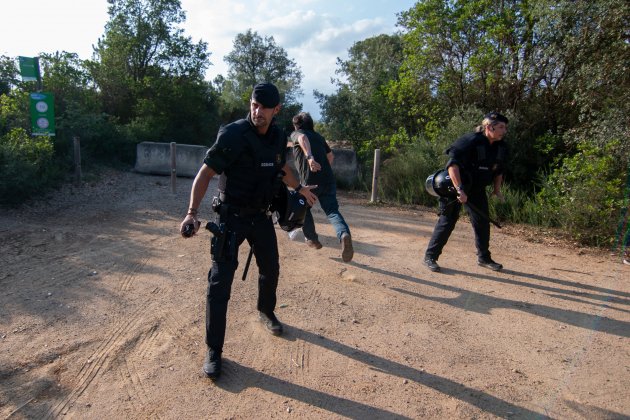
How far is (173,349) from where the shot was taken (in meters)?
3.41

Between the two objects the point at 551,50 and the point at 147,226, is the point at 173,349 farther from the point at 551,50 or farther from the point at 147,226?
the point at 551,50

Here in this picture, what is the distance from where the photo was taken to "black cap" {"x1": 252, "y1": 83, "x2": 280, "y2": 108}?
3127 mm

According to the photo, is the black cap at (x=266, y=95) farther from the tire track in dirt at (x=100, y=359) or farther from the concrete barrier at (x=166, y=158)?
the concrete barrier at (x=166, y=158)

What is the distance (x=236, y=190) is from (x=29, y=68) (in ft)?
28.3

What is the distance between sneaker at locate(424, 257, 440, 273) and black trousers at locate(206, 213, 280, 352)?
7.98ft

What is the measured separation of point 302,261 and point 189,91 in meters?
10.5

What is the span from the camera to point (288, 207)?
3.49m

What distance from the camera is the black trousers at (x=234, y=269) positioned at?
3084 millimetres

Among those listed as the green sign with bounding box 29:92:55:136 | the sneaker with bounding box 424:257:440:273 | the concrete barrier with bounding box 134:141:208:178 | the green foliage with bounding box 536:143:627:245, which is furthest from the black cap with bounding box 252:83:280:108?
the concrete barrier with bounding box 134:141:208:178

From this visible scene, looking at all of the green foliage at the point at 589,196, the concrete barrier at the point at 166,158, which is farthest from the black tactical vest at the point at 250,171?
the concrete barrier at the point at 166,158

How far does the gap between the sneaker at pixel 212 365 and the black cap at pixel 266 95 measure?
1786mm

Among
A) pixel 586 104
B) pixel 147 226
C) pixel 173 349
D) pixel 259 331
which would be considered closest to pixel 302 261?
pixel 259 331

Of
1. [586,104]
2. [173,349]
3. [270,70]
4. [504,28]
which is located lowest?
[173,349]

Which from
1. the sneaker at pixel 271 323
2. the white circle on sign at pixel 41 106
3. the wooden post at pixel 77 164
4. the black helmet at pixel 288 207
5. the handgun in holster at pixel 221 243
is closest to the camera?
the handgun in holster at pixel 221 243
